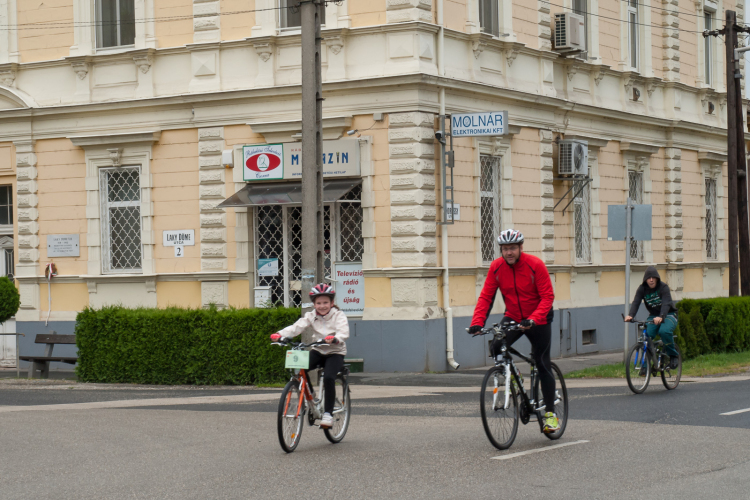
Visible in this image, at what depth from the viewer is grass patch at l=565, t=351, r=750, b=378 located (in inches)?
696

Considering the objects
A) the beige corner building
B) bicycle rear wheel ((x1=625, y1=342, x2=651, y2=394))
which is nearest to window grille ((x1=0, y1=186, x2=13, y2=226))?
the beige corner building

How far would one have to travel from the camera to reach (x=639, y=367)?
1443 centimetres

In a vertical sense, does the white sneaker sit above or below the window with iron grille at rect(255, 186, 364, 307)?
below

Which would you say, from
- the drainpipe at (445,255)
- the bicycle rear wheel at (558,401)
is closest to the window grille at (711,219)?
the drainpipe at (445,255)

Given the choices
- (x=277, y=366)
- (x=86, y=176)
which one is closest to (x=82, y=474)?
(x=277, y=366)

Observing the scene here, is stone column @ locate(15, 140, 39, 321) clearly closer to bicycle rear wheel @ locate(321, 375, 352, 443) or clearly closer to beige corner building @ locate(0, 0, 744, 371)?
beige corner building @ locate(0, 0, 744, 371)

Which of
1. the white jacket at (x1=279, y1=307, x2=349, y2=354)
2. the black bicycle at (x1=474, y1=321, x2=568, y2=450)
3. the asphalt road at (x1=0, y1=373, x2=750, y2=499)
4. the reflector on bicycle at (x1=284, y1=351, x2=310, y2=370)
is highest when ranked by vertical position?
the white jacket at (x1=279, y1=307, x2=349, y2=354)

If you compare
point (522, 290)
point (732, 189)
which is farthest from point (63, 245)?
point (732, 189)

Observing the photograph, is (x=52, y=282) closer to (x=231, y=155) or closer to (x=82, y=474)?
(x=231, y=155)

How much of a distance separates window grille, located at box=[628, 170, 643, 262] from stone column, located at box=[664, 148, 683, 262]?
899 millimetres

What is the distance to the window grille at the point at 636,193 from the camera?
83.4 ft

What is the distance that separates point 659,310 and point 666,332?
1.23 feet

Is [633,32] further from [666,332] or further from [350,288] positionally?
[666,332]

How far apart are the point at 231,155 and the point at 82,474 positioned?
1171cm
